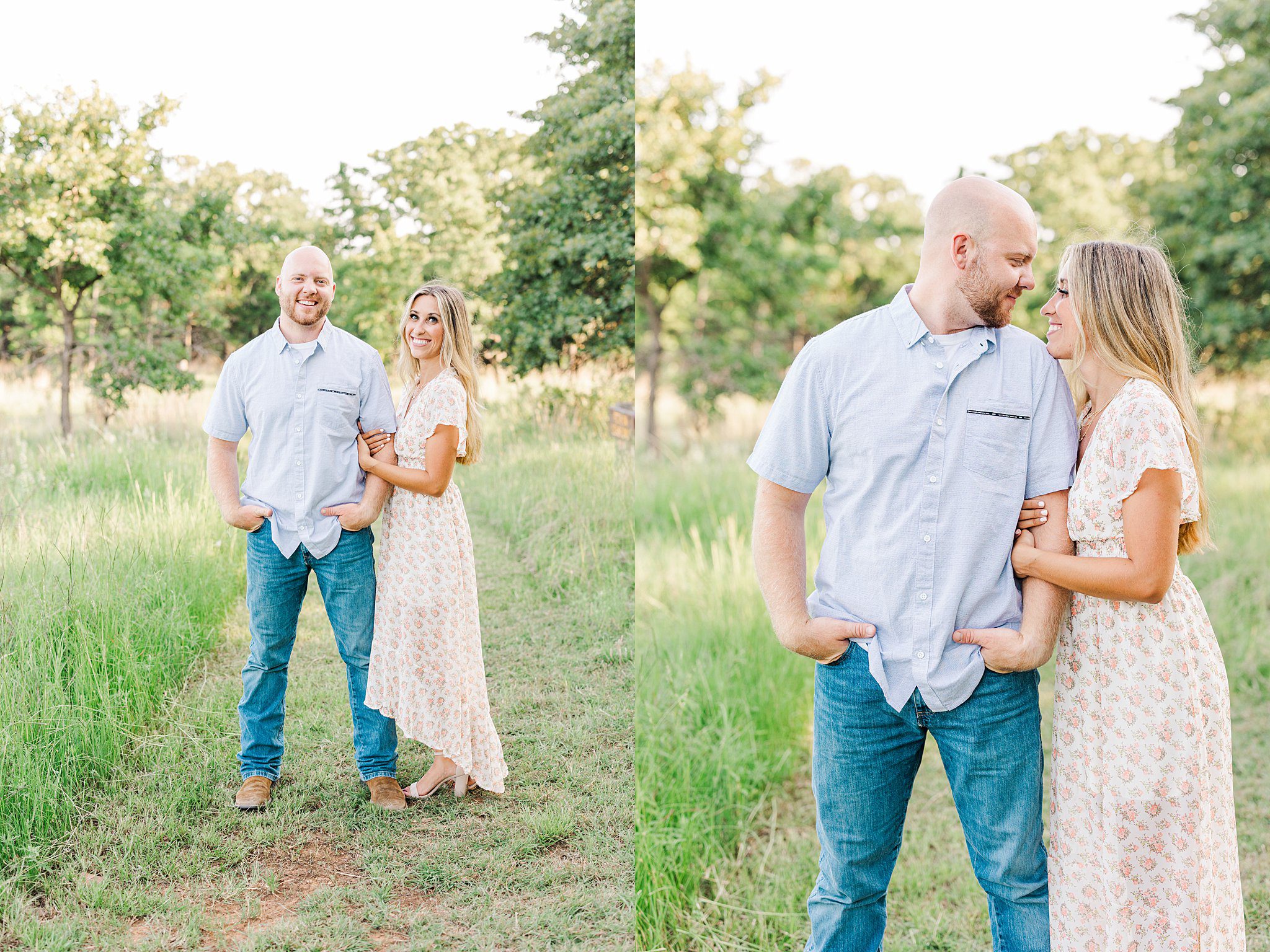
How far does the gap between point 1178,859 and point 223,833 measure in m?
2.40

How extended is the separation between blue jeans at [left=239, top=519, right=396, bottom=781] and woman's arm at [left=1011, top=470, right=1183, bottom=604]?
77.2 inches

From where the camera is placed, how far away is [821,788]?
88.4 inches

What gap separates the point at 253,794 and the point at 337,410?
113 centimetres

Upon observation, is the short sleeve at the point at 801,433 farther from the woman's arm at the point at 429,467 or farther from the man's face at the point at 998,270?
the woman's arm at the point at 429,467

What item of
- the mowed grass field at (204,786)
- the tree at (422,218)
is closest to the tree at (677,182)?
the tree at (422,218)

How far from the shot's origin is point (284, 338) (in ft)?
9.43

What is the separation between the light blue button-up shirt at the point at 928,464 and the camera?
2.05 meters

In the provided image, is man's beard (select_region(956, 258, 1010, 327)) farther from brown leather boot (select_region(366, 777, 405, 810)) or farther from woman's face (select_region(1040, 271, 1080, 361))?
brown leather boot (select_region(366, 777, 405, 810))

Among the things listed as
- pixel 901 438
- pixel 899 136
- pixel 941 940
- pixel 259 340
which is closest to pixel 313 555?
pixel 259 340

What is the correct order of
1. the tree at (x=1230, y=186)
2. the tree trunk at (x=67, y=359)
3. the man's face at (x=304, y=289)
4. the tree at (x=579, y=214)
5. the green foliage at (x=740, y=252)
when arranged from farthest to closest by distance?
the green foliage at (x=740, y=252) < the tree at (x=1230, y=186) < the tree at (x=579, y=214) < the man's face at (x=304, y=289) < the tree trunk at (x=67, y=359)

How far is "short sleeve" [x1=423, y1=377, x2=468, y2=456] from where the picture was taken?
9.78 feet

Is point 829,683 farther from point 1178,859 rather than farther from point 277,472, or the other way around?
point 277,472

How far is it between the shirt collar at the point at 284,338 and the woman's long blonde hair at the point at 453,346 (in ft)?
0.67

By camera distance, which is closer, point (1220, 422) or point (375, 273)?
point (375, 273)
